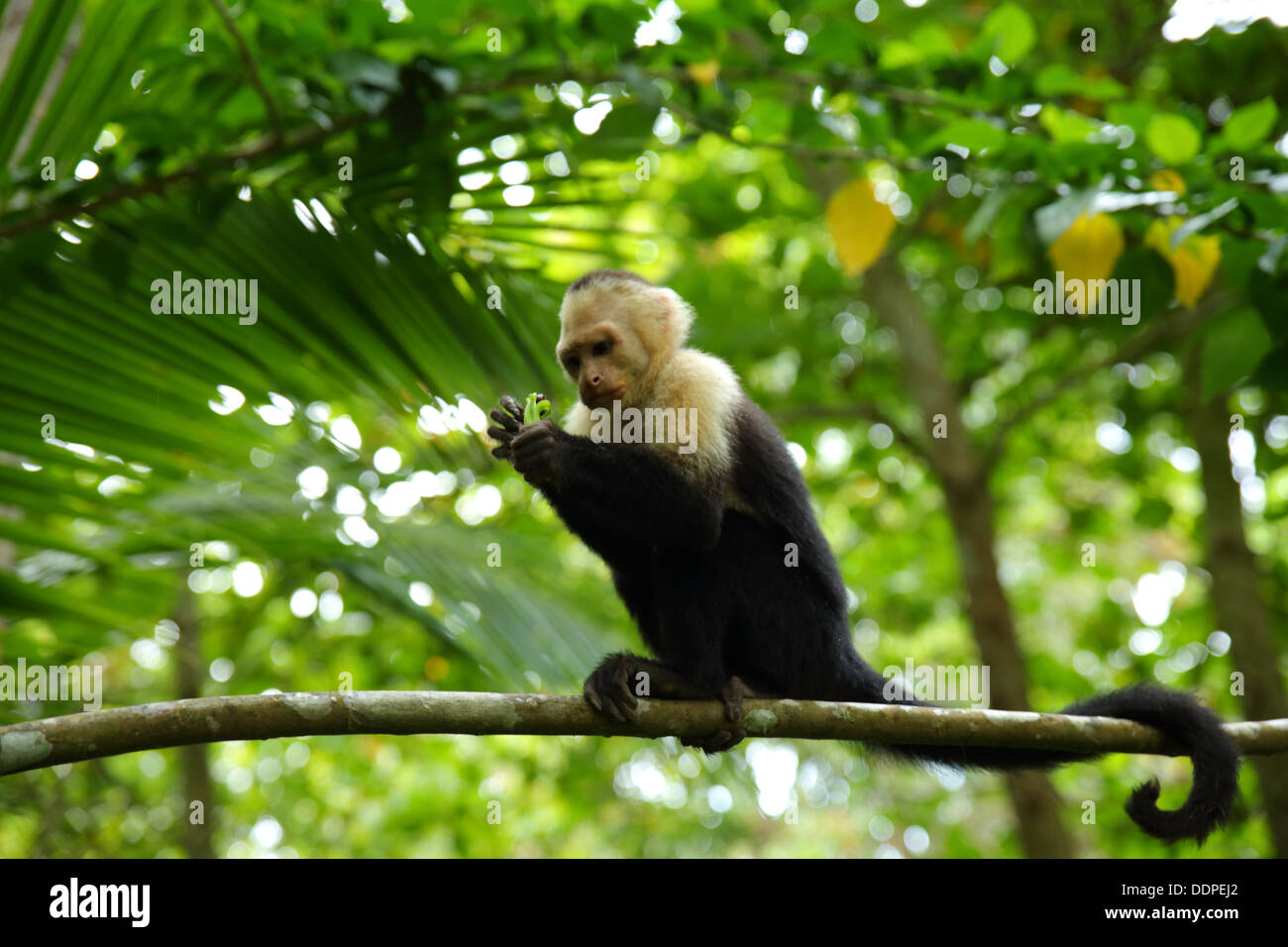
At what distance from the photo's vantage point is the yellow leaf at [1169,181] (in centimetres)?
380

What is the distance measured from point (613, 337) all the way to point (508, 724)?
182 cm

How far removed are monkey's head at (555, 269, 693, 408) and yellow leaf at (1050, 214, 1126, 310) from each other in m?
1.56

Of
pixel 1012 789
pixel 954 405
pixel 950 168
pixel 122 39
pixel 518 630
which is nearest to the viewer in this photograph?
pixel 122 39

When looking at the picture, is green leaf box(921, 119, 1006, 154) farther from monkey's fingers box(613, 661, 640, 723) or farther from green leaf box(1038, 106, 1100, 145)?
monkey's fingers box(613, 661, 640, 723)

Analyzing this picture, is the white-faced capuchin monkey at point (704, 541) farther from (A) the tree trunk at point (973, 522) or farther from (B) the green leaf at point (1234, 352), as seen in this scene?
(A) the tree trunk at point (973, 522)

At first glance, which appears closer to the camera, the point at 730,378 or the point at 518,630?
the point at 518,630

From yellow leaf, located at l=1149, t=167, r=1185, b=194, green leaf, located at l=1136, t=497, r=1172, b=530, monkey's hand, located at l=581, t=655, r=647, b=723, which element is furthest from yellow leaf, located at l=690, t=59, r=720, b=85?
green leaf, located at l=1136, t=497, r=1172, b=530

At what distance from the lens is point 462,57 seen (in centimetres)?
385

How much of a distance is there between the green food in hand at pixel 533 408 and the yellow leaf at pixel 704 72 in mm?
1480

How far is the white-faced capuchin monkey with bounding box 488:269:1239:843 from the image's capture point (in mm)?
3830

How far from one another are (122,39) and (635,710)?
8.50 feet

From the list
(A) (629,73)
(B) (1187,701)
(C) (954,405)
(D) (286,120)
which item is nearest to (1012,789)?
(C) (954,405)

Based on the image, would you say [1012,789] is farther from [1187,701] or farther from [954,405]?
[1187,701]
